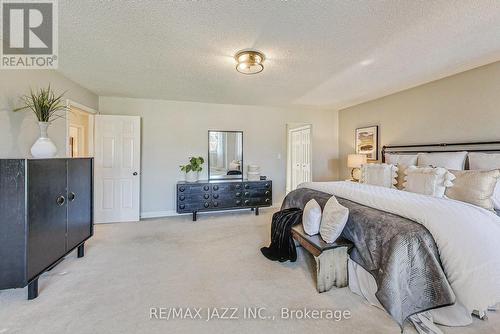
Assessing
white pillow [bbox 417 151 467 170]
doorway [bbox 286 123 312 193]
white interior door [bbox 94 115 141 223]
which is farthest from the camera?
doorway [bbox 286 123 312 193]

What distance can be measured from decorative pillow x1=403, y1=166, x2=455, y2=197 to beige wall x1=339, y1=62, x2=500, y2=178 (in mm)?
983

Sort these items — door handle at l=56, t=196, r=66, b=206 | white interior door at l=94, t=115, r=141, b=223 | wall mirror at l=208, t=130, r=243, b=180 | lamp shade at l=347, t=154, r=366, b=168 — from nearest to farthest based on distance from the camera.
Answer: door handle at l=56, t=196, r=66, b=206, white interior door at l=94, t=115, r=141, b=223, lamp shade at l=347, t=154, r=366, b=168, wall mirror at l=208, t=130, r=243, b=180

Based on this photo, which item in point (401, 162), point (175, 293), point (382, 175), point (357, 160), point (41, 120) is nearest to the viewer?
point (175, 293)

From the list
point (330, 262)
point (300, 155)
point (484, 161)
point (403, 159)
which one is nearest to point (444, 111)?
point (403, 159)

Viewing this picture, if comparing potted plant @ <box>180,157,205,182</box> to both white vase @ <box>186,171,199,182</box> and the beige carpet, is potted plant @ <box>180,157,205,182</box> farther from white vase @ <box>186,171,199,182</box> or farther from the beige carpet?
the beige carpet

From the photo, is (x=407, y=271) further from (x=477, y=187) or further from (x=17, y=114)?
(x=17, y=114)

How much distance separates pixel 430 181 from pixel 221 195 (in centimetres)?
317

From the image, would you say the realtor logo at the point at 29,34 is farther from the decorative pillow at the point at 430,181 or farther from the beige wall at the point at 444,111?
the beige wall at the point at 444,111

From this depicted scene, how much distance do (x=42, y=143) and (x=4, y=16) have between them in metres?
1.08

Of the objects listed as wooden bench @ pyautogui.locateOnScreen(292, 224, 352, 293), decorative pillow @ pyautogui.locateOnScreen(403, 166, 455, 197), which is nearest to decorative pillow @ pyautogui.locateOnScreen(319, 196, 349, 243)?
wooden bench @ pyautogui.locateOnScreen(292, 224, 352, 293)

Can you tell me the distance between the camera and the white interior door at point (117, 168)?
402 cm

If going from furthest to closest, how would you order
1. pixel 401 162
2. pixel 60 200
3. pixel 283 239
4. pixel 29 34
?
pixel 401 162 → pixel 283 239 → pixel 60 200 → pixel 29 34

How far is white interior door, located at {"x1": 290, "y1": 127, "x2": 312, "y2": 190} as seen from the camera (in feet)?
18.2

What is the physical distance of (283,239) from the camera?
8.56 ft
